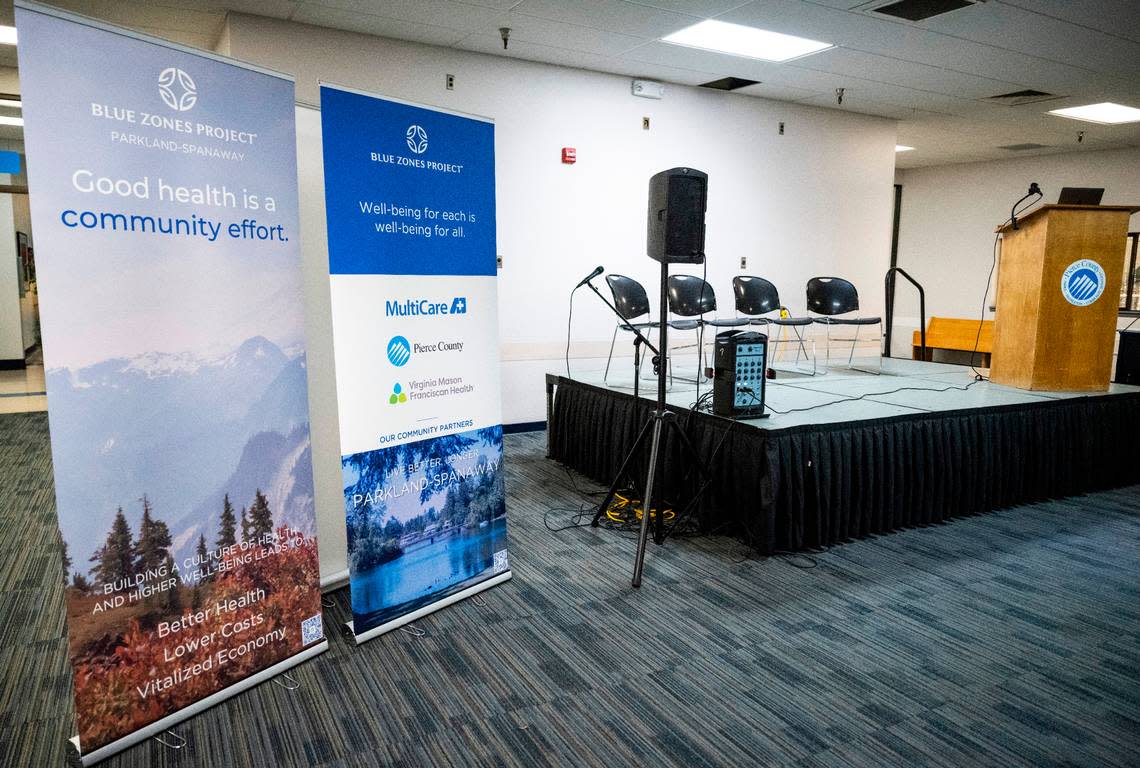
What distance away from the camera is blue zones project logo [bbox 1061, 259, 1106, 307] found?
4211 millimetres

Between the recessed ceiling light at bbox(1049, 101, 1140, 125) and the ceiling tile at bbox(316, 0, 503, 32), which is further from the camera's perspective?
the recessed ceiling light at bbox(1049, 101, 1140, 125)

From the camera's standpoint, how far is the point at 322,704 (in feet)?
6.87

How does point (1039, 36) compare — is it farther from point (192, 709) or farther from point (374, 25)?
point (192, 709)

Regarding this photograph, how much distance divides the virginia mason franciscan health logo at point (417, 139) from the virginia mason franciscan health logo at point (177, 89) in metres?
0.72

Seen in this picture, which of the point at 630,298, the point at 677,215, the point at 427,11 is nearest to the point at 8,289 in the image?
the point at 427,11

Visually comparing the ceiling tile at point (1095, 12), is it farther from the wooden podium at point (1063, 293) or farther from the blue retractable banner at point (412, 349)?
the blue retractable banner at point (412, 349)

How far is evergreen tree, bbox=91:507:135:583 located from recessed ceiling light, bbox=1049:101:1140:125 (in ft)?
28.8

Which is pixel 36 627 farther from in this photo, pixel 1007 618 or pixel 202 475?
pixel 1007 618

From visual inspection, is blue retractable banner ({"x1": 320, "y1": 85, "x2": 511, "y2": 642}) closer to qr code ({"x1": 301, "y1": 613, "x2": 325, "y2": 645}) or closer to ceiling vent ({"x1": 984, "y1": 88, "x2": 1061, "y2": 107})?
qr code ({"x1": 301, "y1": 613, "x2": 325, "y2": 645})

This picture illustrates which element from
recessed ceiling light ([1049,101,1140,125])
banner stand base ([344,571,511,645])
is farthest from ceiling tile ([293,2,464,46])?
recessed ceiling light ([1049,101,1140,125])

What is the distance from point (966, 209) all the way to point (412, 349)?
1059 cm

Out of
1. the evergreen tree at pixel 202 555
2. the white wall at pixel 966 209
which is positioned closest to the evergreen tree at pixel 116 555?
the evergreen tree at pixel 202 555

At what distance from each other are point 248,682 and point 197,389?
2.99 feet

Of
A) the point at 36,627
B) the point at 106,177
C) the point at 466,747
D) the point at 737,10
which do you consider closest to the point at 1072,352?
the point at 737,10
